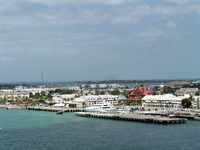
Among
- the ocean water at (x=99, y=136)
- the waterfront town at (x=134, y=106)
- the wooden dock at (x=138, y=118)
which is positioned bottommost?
the ocean water at (x=99, y=136)

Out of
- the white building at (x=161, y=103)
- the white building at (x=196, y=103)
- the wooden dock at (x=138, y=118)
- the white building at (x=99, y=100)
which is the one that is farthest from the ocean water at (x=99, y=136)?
the white building at (x=99, y=100)

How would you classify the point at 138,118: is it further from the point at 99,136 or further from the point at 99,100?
the point at 99,100

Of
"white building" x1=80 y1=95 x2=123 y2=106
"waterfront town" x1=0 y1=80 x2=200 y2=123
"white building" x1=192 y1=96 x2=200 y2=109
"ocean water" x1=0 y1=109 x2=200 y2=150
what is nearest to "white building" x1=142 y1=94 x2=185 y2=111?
"waterfront town" x1=0 y1=80 x2=200 y2=123

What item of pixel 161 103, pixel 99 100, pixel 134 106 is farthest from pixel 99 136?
pixel 99 100

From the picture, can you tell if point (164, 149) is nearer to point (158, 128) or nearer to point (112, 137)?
point (112, 137)

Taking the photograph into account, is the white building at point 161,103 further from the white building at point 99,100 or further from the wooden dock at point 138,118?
the white building at point 99,100

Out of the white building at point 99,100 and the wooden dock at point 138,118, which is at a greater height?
the white building at point 99,100

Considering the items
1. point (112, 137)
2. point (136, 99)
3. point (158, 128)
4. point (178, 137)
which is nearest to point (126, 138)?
point (112, 137)

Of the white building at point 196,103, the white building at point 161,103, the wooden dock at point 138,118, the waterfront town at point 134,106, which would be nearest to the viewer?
the wooden dock at point 138,118
